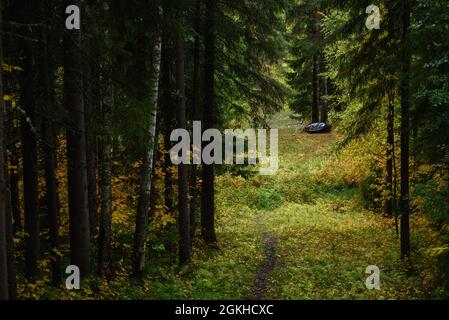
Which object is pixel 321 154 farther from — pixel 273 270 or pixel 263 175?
pixel 273 270

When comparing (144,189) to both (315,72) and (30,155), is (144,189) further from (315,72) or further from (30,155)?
(315,72)

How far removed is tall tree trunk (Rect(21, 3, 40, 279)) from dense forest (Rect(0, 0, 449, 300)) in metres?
0.03

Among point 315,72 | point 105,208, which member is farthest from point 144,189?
point 315,72

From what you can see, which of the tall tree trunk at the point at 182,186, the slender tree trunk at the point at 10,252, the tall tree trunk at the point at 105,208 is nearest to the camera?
the slender tree trunk at the point at 10,252

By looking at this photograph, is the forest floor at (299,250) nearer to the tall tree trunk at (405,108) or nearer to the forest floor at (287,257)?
the forest floor at (287,257)

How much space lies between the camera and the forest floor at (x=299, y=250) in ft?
42.7

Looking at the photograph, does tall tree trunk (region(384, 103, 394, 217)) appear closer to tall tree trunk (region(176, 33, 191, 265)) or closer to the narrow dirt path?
the narrow dirt path

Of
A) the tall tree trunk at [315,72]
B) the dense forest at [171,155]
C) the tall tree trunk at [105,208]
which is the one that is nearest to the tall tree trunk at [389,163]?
the dense forest at [171,155]

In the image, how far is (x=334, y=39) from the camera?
16.7 meters

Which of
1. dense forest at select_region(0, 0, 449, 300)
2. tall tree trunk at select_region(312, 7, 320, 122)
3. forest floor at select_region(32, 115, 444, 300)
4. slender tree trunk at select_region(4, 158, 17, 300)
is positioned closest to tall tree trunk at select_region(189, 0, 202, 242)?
dense forest at select_region(0, 0, 449, 300)

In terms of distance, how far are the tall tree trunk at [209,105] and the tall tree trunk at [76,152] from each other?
6.89m

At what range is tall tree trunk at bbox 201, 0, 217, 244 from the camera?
1643 cm

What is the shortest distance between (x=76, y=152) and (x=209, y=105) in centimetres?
775

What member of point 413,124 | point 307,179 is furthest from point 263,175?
point 413,124
